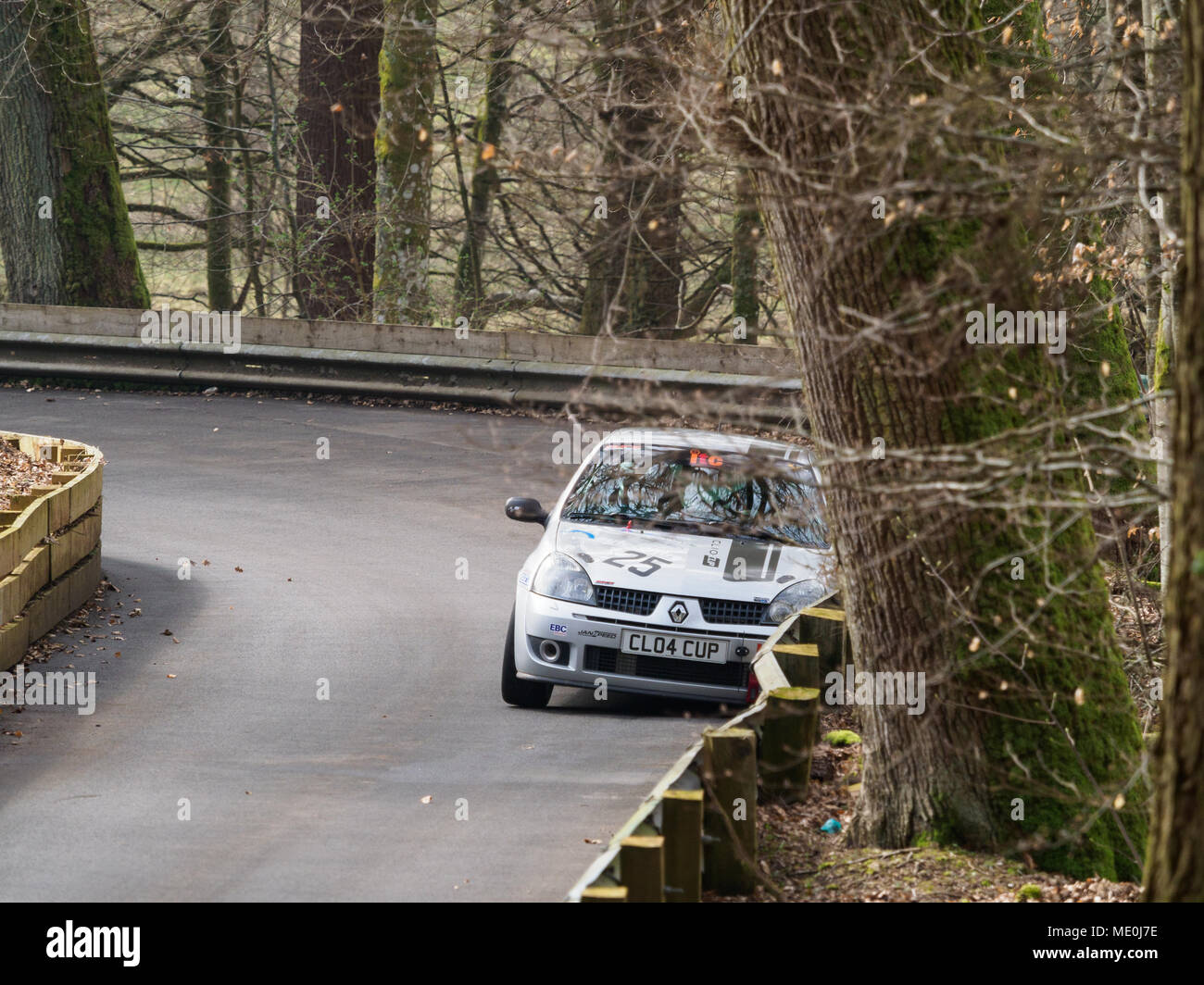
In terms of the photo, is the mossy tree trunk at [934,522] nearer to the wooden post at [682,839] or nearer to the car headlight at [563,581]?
the wooden post at [682,839]

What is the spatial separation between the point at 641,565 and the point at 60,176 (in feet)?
54.8

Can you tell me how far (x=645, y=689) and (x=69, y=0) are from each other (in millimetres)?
18027

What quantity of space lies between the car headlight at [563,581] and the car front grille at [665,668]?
345 millimetres

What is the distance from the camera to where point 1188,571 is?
3477 millimetres

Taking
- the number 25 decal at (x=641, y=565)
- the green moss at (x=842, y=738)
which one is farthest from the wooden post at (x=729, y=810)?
the number 25 decal at (x=641, y=565)

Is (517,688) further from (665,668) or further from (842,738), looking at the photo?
(842,738)

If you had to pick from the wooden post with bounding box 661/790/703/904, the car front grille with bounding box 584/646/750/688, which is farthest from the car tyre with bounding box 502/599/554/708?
the wooden post with bounding box 661/790/703/904

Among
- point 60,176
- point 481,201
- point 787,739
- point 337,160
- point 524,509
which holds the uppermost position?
point 337,160

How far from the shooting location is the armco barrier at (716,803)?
498cm

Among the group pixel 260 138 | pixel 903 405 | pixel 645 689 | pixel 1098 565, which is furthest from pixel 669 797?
pixel 260 138

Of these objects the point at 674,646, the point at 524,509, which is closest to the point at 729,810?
the point at 674,646

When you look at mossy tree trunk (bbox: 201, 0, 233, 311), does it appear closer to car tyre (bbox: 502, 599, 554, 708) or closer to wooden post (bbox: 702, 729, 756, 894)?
car tyre (bbox: 502, 599, 554, 708)

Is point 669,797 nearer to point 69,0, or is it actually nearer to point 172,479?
point 172,479

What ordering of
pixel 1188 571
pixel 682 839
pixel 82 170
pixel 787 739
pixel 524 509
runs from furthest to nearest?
pixel 82 170 → pixel 524 509 → pixel 787 739 → pixel 682 839 → pixel 1188 571
